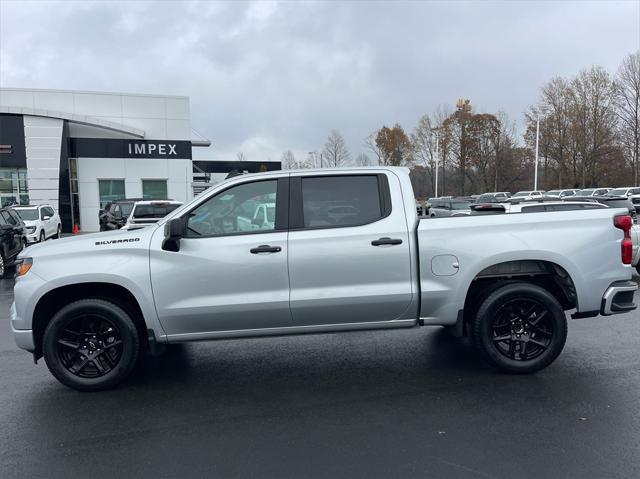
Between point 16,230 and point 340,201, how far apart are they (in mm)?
12218

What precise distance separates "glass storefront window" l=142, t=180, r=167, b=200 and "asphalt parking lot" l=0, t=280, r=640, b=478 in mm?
23766

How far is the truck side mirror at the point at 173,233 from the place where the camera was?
14.8ft

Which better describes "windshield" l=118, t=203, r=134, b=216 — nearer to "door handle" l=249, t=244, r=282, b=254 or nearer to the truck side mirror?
the truck side mirror

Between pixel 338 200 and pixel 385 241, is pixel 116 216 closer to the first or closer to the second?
pixel 338 200

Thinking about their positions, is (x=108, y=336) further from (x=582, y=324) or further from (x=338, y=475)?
(x=582, y=324)

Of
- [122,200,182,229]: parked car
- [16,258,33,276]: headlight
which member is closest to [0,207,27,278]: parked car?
[122,200,182,229]: parked car

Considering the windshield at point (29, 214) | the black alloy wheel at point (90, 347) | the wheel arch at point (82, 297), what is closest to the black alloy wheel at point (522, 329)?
the wheel arch at point (82, 297)

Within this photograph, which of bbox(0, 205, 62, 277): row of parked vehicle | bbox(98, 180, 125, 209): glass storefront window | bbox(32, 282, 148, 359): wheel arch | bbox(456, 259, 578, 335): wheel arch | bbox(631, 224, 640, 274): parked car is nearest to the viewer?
bbox(32, 282, 148, 359): wheel arch

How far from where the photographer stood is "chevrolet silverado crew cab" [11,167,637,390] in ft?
15.3

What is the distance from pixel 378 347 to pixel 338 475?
9.59 ft

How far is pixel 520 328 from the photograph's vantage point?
16.6ft

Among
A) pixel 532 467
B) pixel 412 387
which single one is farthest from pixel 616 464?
pixel 412 387

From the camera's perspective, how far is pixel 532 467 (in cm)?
332

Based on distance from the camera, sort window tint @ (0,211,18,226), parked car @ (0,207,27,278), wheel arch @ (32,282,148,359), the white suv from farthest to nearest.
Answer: the white suv
window tint @ (0,211,18,226)
parked car @ (0,207,27,278)
wheel arch @ (32,282,148,359)
